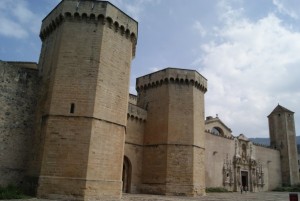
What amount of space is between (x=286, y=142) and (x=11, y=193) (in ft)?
119

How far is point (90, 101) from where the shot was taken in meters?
12.9

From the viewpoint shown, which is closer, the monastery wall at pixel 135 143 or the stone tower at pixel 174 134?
the stone tower at pixel 174 134

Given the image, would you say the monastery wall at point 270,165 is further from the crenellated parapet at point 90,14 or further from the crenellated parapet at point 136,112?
the crenellated parapet at point 90,14

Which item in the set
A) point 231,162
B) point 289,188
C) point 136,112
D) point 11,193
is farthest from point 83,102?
point 289,188

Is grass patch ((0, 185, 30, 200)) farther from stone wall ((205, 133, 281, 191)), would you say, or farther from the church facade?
stone wall ((205, 133, 281, 191))

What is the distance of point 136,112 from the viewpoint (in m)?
20.8

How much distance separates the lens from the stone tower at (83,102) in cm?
1205

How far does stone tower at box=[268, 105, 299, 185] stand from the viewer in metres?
38.2

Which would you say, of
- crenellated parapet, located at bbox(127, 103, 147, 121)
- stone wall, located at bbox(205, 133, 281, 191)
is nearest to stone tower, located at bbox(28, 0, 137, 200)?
crenellated parapet, located at bbox(127, 103, 147, 121)

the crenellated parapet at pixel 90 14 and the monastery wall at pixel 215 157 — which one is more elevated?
the crenellated parapet at pixel 90 14

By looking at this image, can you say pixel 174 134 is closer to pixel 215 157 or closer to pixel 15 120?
pixel 215 157

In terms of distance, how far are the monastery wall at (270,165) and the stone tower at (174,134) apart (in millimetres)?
18017

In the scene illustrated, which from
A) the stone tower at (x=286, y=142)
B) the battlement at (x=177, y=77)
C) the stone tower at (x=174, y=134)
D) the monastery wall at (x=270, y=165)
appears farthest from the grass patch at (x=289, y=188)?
the battlement at (x=177, y=77)

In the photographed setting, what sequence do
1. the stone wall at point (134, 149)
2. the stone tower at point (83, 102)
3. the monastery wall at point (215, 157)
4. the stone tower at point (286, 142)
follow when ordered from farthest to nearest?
the stone tower at point (286, 142) < the monastery wall at point (215, 157) < the stone wall at point (134, 149) < the stone tower at point (83, 102)
